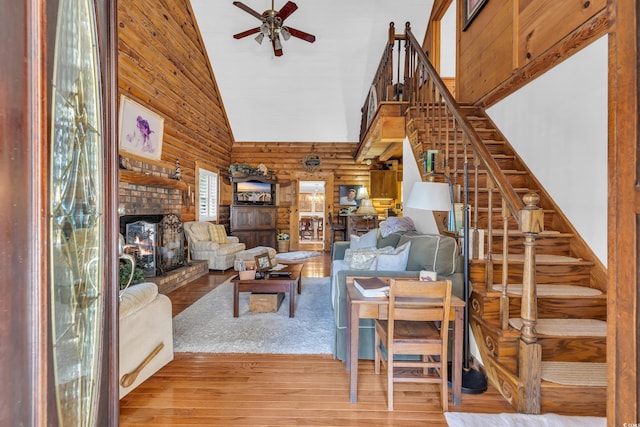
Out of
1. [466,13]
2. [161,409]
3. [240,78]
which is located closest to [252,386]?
[161,409]

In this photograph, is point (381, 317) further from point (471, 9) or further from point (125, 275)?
point (471, 9)

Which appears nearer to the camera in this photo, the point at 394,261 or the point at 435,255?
the point at 435,255

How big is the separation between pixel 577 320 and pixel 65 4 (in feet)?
9.84

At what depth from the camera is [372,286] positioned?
208 centimetres

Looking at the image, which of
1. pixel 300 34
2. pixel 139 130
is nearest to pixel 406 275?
pixel 139 130

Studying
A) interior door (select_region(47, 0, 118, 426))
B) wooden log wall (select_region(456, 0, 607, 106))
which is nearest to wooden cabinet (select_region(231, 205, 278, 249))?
wooden log wall (select_region(456, 0, 607, 106))

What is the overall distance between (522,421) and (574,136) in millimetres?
2386

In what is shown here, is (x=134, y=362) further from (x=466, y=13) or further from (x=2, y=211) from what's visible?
(x=466, y=13)

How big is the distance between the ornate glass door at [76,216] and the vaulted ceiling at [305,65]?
6148 mm

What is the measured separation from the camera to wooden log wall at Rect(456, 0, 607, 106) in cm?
267

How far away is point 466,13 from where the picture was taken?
4777 millimetres

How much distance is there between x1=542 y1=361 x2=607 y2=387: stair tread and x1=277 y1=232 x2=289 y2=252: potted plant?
6.85 metres

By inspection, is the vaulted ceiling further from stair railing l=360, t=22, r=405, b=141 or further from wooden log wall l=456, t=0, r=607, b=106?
wooden log wall l=456, t=0, r=607, b=106

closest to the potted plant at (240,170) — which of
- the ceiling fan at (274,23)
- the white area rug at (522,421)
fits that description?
the ceiling fan at (274,23)
